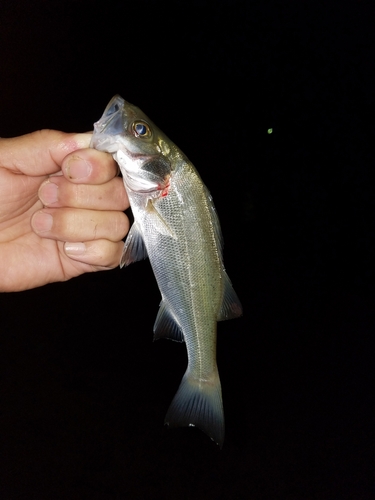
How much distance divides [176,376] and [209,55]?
592 cm

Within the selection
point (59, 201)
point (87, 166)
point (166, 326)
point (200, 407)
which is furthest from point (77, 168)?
point (200, 407)

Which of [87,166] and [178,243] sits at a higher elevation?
[87,166]

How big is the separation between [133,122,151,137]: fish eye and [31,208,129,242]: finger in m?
0.46

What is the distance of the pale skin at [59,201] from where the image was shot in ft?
5.36

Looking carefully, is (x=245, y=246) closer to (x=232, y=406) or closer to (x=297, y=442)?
(x=232, y=406)

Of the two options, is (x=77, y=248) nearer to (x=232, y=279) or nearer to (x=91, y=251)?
(x=91, y=251)

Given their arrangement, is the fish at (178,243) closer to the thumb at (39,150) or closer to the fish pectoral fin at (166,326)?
the fish pectoral fin at (166,326)

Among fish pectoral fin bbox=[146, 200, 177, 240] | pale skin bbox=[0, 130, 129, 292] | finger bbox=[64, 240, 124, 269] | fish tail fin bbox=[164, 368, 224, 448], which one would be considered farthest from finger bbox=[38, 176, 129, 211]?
fish tail fin bbox=[164, 368, 224, 448]

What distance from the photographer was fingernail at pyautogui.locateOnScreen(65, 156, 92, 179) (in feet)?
5.13

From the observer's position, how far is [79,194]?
5.48 feet

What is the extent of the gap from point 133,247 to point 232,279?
503cm

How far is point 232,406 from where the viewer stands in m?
5.97

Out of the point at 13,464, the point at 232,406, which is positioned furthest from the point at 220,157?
the point at 13,464

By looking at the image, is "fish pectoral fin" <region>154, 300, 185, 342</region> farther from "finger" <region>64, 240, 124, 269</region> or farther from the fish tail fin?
"finger" <region>64, 240, 124, 269</region>
